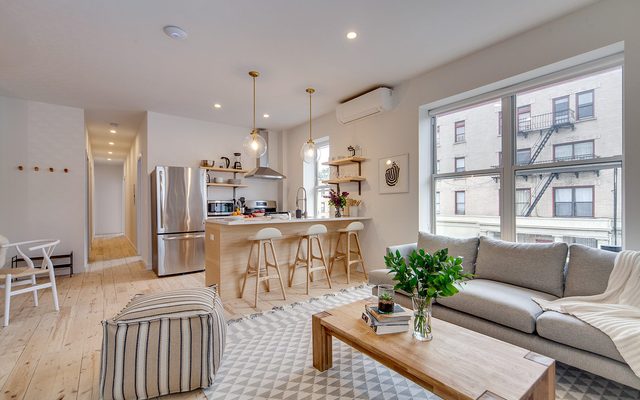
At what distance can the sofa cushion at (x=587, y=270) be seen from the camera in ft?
6.86

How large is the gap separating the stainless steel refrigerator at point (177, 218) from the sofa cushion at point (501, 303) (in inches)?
161

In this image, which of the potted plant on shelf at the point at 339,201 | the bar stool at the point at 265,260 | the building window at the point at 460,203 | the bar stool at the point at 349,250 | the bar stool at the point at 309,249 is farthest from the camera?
the potted plant on shelf at the point at 339,201

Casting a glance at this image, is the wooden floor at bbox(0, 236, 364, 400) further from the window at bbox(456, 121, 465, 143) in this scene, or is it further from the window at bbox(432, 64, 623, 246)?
the window at bbox(456, 121, 465, 143)

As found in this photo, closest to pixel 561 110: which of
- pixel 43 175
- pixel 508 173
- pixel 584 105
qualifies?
pixel 584 105

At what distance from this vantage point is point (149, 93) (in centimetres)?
420

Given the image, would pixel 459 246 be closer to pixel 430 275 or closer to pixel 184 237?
pixel 430 275

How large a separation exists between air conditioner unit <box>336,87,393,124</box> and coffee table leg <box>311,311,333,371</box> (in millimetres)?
3178

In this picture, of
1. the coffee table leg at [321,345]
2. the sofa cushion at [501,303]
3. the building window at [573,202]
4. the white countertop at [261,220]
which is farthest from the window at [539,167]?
the coffee table leg at [321,345]

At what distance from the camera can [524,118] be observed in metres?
3.11

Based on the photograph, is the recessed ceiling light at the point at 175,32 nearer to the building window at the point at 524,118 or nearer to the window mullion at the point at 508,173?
the window mullion at the point at 508,173

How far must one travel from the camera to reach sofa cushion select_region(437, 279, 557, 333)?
1975 mm

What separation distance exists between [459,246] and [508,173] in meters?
1.04

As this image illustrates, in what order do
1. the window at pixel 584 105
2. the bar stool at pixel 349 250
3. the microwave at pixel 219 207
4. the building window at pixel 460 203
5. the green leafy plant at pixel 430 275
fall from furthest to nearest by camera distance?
the microwave at pixel 219 207, the bar stool at pixel 349 250, the building window at pixel 460 203, the window at pixel 584 105, the green leafy plant at pixel 430 275

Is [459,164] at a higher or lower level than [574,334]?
higher
